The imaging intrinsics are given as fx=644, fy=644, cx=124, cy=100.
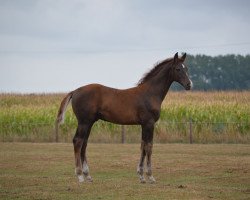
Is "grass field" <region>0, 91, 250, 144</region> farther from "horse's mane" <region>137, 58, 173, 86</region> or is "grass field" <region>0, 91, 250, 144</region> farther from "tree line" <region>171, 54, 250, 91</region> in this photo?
"tree line" <region>171, 54, 250, 91</region>

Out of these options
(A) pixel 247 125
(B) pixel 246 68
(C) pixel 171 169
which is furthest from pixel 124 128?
(B) pixel 246 68

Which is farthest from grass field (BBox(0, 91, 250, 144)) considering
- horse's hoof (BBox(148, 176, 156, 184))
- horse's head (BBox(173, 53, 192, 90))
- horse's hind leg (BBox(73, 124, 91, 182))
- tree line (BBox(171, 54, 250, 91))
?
tree line (BBox(171, 54, 250, 91))

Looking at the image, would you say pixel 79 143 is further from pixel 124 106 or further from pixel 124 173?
pixel 124 173

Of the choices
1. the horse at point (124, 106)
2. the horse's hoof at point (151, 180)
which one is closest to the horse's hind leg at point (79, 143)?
the horse at point (124, 106)

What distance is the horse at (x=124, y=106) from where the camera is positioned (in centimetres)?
1505

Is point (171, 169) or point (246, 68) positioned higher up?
point (246, 68)

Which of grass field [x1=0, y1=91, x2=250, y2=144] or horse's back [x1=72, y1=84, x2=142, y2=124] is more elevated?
horse's back [x1=72, y1=84, x2=142, y2=124]

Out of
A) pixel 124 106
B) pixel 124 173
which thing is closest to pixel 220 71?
pixel 124 173

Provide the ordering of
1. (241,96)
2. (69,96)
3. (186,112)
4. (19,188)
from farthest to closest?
(241,96) < (186,112) < (69,96) < (19,188)

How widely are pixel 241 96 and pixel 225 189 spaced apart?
26763 mm

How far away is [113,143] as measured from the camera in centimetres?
2912

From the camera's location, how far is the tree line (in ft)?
336

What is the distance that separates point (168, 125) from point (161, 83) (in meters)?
15.0

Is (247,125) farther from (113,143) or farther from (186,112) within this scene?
(113,143)
